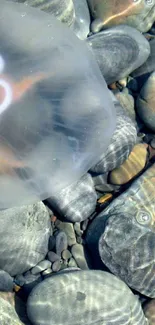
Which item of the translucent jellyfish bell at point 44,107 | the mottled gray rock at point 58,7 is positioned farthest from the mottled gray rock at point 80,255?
the mottled gray rock at point 58,7

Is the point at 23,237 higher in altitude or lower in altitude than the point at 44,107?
lower

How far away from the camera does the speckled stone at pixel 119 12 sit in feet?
15.9

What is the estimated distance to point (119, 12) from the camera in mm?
4875

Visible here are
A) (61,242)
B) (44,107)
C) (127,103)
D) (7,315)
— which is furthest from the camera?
(127,103)

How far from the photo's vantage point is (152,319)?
354 cm

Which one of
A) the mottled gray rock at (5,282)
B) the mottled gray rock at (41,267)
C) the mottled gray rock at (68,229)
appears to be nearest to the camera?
the mottled gray rock at (5,282)

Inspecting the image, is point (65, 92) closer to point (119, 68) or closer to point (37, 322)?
point (37, 322)

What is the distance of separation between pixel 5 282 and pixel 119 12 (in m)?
3.04

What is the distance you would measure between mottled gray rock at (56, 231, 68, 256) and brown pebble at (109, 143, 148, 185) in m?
0.71

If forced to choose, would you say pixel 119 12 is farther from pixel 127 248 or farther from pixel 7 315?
pixel 7 315

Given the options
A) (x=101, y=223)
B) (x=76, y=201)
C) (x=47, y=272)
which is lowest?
(x=101, y=223)

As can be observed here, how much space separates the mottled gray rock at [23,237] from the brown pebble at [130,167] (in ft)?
2.65

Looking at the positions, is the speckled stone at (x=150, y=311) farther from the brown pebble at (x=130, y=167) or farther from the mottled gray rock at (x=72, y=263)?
the brown pebble at (x=130, y=167)

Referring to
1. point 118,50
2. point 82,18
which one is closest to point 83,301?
point 118,50
